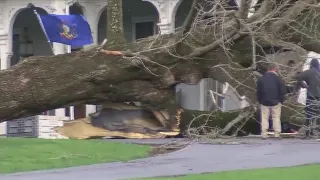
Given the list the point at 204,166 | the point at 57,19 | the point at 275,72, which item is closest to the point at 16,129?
the point at 57,19

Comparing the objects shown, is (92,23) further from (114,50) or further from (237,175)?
(237,175)

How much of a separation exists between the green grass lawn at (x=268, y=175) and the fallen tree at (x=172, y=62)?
5.52m

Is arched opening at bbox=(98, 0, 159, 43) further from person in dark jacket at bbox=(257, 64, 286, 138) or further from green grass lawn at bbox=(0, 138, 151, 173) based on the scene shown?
green grass lawn at bbox=(0, 138, 151, 173)

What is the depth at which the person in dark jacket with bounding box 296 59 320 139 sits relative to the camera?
588 inches

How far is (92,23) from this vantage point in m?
26.1

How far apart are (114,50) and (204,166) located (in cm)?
548

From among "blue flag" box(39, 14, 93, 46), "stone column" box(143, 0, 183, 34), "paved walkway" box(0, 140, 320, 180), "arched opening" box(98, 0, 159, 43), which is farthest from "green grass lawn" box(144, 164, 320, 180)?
"arched opening" box(98, 0, 159, 43)

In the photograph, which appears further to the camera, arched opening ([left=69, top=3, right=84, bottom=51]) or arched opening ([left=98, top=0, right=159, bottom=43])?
arched opening ([left=98, top=0, right=159, bottom=43])

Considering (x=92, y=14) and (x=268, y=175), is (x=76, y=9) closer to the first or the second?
(x=92, y=14)

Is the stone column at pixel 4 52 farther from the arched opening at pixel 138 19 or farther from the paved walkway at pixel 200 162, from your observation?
the paved walkway at pixel 200 162

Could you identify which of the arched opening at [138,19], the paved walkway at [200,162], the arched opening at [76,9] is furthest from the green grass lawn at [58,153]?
the arched opening at [138,19]

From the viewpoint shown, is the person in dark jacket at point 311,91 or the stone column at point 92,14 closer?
the person in dark jacket at point 311,91

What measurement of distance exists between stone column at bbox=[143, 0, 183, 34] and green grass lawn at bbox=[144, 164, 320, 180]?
587 inches

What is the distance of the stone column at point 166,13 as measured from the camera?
78.7 feet
